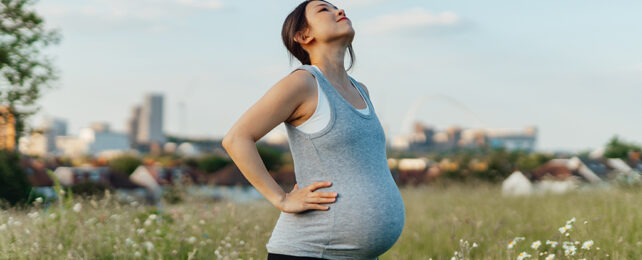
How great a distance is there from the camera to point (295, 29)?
2783 mm

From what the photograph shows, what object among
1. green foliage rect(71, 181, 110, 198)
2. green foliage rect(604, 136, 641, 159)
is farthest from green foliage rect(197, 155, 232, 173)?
green foliage rect(604, 136, 641, 159)

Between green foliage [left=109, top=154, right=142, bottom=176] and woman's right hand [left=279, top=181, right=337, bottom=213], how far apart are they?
153 ft

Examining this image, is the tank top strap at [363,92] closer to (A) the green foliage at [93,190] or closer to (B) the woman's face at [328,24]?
(B) the woman's face at [328,24]

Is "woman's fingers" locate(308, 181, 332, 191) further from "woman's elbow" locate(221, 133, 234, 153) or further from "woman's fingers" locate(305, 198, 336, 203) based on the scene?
"woman's elbow" locate(221, 133, 234, 153)

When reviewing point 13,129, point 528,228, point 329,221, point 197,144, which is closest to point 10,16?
point 13,129

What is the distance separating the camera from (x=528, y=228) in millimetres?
6309

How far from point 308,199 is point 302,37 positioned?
875mm

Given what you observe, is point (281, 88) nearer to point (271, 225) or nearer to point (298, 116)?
point (298, 116)

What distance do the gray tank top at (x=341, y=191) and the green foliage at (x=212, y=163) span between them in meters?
45.5

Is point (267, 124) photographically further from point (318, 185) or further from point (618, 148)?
point (618, 148)

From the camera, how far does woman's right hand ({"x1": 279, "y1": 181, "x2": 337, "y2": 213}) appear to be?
2.30m

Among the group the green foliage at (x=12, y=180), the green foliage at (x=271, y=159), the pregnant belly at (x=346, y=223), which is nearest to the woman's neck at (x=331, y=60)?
the pregnant belly at (x=346, y=223)

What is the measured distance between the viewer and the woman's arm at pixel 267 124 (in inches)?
93.0

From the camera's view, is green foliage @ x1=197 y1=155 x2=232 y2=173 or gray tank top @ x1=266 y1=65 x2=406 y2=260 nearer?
gray tank top @ x1=266 y1=65 x2=406 y2=260
